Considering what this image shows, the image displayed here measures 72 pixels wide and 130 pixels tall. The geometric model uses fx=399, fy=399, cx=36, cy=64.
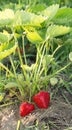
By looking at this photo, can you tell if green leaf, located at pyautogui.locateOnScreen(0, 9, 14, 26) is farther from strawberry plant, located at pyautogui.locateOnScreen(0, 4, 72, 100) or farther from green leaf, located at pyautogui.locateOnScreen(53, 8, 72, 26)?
green leaf, located at pyautogui.locateOnScreen(53, 8, 72, 26)

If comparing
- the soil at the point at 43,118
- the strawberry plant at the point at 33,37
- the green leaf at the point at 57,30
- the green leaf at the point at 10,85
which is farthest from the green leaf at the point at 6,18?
the soil at the point at 43,118

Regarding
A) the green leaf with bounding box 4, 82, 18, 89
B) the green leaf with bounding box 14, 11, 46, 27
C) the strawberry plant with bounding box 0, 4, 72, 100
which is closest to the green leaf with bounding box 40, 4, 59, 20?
the strawberry plant with bounding box 0, 4, 72, 100

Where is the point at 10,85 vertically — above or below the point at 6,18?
below

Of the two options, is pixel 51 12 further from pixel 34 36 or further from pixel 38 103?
pixel 38 103

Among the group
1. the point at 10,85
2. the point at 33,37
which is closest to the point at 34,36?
the point at 33,37

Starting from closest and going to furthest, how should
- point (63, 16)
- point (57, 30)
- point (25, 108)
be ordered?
point (57, 30)
point (25, 108)
point (63, 16)

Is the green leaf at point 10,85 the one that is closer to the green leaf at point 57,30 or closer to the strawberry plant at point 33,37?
the strawberry plant at point 33,37
